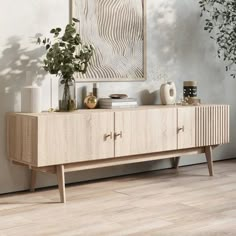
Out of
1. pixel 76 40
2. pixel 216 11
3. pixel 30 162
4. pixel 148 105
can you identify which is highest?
pixel 216 11

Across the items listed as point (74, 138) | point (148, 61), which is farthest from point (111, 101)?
point (148, 61)

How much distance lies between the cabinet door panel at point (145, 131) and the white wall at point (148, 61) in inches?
16.9

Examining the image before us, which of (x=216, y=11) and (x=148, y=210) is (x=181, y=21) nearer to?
(x=216, y=11)

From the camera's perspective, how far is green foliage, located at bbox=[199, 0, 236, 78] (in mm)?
4973

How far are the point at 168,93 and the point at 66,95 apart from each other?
1.03 metres

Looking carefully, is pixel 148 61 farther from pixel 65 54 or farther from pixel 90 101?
pixel 65 54

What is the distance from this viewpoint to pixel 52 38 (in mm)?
4016

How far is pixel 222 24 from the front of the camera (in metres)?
5.06

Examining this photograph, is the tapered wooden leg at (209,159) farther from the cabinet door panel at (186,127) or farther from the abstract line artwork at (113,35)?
the abstract line artwork at (113,35)

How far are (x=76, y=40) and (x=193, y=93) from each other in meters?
1.26

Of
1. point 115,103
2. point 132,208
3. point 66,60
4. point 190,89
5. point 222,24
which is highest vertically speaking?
point 222,24

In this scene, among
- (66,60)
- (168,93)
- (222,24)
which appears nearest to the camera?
(66,60)

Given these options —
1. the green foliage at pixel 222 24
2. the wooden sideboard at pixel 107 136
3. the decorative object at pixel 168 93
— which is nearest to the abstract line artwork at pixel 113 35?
the decorative object at pixel 168 93

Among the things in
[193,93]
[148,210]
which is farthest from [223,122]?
[148,210]
